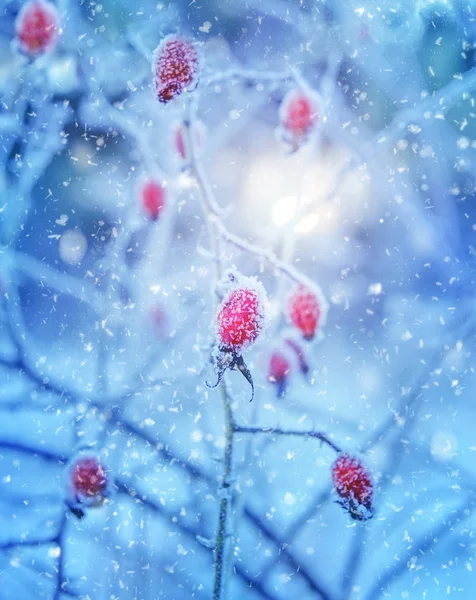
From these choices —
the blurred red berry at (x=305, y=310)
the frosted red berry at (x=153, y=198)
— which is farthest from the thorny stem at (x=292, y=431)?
the frosted red berry at (x=153, y=198)

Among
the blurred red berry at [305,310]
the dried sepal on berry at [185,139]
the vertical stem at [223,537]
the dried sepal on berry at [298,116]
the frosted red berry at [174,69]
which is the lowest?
the vertical stem at [223,537]

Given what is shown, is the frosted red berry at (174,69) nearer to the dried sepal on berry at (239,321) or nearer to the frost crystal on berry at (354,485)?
the dried sepal on berry at (239,321)

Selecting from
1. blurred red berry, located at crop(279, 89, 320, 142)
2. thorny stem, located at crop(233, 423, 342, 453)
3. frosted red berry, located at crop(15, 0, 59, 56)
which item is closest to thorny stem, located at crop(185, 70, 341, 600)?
thorny stem, located at crop(233, 423, 342, 453)

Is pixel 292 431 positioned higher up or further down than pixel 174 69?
further down

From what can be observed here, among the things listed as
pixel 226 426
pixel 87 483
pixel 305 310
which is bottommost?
pixel 87 483

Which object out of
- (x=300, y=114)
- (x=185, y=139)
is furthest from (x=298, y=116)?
(x=185, y=139)

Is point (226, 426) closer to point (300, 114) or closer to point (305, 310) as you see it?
point (305, 310)

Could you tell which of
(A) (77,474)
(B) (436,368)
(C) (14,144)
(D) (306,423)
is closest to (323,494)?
(D) (306,423)
